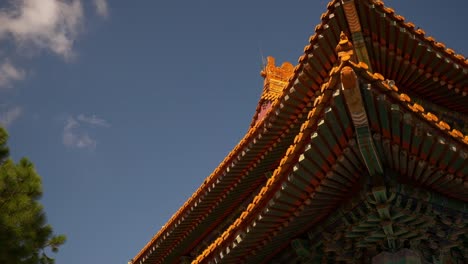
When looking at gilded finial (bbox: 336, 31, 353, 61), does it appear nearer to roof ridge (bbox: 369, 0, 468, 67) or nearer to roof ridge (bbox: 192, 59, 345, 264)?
roof ridge (bbox: 192, 59, 345, 264)

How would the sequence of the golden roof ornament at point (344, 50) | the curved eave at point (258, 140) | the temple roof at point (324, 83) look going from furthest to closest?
the curved eave at point (258, 140) < the temple roof at point (324, 83) < the golden roof ornament at point (344, 50)

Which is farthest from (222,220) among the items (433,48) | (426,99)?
(433,48)

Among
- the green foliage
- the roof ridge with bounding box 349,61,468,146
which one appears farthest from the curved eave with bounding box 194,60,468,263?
the green foliage

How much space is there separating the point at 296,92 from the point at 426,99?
279 cm

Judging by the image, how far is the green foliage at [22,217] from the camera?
9852 mm

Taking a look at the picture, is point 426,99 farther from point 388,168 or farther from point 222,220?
point 222,220

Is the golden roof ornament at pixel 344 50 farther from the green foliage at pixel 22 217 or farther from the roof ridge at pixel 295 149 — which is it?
the green foliage at pixel 22 217

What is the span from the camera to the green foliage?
9852mm

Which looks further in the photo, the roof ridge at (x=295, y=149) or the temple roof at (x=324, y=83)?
the temple roof at (x=324, y=83)

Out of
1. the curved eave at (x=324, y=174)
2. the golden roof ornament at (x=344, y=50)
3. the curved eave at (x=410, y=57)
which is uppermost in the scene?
the curved eave at (x=410, y=57)

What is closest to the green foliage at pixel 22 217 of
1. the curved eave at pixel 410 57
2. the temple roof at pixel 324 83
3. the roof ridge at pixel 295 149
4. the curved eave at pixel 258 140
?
the curved eave at pixel 258 140

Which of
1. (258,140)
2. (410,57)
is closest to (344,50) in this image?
(410,57)

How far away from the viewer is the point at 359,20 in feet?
25.3

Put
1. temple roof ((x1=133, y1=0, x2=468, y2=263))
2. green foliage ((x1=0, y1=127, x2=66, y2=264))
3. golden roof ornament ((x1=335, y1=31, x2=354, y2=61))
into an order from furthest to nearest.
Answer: green foliage ((x1=0, y1=127, x2=66, y2=264))
temple roof ((x1=133, y1=0, x2=468, y2=263))
golden roof ornament ((x1=335, y1=31, x2=354, y2=61))
